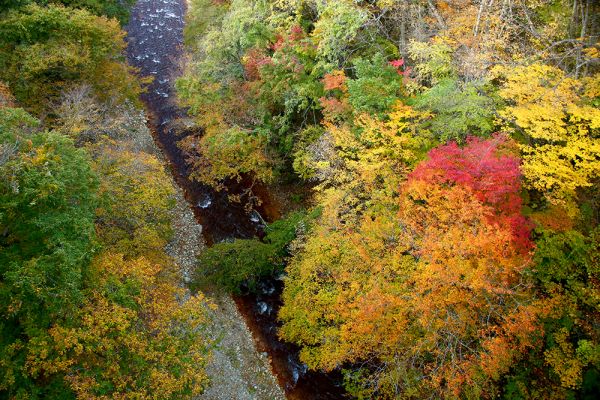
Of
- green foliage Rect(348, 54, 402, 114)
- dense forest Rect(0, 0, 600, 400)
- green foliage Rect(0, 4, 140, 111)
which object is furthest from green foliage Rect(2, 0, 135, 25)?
green foliage Rect(348, 54, 402, 114)

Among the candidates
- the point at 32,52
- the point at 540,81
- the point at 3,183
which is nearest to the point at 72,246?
the point at 3,183

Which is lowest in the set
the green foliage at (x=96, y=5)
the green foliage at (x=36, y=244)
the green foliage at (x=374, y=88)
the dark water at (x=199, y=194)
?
the dark water at (x=199, y=194)

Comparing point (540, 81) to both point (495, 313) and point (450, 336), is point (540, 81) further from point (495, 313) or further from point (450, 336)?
A: point (450, 336)

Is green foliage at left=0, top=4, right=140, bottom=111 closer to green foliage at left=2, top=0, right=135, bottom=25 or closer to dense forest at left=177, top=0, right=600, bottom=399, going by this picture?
green foliage at left=2, top=0, right=135, bottom=25

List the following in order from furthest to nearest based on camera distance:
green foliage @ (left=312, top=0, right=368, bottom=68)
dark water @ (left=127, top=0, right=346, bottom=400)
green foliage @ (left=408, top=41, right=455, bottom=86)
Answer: green foliage @ (left=312, top=0, right=368, bottom=68)
dark water @ (left=127, top=0, right=346, bottom=400)
green foliage @ (left=408, top=41, right=455, bottom=86)

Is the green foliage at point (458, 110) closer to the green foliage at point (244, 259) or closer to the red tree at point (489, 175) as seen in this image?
the red tree at point (489, 175)

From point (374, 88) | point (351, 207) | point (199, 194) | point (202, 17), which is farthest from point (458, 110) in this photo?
point (202, 17)

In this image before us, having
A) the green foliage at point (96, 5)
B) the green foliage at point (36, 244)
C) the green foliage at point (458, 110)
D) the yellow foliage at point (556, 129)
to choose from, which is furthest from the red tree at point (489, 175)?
the green foliage at point (96, 5)
